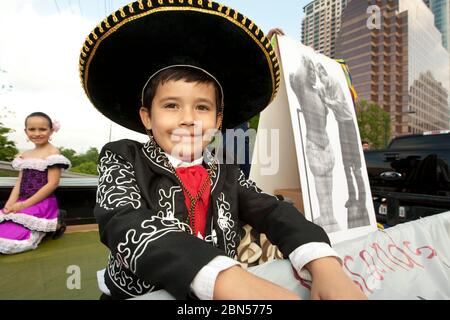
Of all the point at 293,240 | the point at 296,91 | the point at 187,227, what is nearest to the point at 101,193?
the point at 187,227

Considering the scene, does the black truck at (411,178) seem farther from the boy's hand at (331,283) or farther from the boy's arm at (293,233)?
the boy's hand at (331,283)

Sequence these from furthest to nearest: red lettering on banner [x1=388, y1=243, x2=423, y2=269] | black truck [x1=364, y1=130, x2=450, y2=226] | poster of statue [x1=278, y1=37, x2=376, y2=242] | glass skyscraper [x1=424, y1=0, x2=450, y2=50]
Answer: glass skyscraper [x1=424, y1=0, x2=450, y2=50] → black truck [x1=364, y1=130, x2=450, y2=226] → poster of statue [x1=278, y1=37, x2=376, y2=242] → red lettering on banner [x1=388, y1=243, x2=423, y2=269]

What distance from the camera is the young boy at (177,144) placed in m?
0.64

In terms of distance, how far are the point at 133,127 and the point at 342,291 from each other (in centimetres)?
89

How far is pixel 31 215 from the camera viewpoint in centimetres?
264

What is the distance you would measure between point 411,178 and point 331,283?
2.74 m

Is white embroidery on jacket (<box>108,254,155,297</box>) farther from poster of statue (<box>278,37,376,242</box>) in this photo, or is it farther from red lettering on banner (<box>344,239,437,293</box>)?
poster of statue (<box>278,37,376,242</box>)

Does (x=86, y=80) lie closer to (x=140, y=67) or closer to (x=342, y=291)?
(x=140, y=67)

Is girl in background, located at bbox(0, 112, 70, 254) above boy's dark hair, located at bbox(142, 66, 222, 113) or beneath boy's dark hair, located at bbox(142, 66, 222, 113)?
beneath

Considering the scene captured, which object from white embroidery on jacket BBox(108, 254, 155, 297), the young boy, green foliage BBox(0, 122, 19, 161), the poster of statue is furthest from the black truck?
green foliage BBox(0, 122, 19, 161)

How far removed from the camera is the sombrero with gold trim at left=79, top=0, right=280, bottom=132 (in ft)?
2.50

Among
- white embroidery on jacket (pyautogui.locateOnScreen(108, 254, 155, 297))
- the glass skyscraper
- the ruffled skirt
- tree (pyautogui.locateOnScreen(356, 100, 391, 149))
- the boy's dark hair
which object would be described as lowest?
the ruffled skirt

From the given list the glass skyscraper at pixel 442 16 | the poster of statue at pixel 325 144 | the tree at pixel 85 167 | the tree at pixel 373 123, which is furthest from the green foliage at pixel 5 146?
the glass skyscraper at pixel 442 16

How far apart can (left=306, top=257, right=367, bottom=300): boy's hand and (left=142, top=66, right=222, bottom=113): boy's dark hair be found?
0.63m
